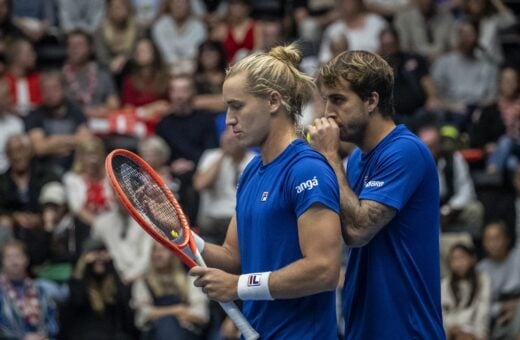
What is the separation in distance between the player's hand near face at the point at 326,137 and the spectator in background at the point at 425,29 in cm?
949

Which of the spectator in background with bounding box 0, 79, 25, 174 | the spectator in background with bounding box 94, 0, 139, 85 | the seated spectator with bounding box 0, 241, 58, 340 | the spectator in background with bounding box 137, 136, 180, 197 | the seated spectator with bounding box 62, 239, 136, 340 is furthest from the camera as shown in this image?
the spectator in background with bounding box 94, 0, 139, 85

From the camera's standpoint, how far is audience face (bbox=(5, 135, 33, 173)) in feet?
38.8

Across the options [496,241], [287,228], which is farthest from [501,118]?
[287,228]

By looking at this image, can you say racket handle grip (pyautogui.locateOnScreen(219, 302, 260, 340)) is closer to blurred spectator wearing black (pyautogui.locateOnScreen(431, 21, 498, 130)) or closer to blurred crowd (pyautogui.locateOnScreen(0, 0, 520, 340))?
blurred crowd (pyautogui.locateOnScreen(0, 0, 520, 340))

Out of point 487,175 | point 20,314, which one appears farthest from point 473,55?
point 20,314

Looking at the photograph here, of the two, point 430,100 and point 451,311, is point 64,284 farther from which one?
point 430,100

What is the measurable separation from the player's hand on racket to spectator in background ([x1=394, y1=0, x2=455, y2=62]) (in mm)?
9831

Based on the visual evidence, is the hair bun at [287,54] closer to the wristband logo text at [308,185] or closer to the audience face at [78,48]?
the wristband logo text at [308,185]

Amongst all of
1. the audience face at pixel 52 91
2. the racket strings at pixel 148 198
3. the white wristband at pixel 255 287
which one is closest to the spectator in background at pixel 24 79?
the audience face at pixel 52 91

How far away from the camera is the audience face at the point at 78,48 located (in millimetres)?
13656

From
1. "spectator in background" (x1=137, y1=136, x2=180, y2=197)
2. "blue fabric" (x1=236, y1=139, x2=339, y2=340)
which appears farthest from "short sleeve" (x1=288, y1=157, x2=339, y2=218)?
"spectator in background" (x1=137, y1=136, x2=180, y2=197)

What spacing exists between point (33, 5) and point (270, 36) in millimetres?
3032

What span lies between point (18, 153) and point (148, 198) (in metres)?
6.68

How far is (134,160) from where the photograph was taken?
540cm
